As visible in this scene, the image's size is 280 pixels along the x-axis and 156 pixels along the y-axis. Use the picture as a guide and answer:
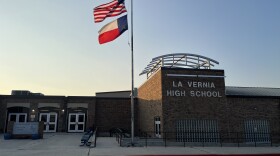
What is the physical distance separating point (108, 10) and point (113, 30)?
4.86 ft

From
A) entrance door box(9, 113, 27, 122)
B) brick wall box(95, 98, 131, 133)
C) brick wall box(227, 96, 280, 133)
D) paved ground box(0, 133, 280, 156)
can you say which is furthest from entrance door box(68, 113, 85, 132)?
brick wall box(227, 96, 280, 133)

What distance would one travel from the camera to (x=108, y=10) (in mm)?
19219

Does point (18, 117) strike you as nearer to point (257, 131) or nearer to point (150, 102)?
Result: point (150, 102)

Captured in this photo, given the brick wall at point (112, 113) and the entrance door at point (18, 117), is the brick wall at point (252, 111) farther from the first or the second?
the entrance door at point (18, 117)

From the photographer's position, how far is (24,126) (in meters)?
25.1

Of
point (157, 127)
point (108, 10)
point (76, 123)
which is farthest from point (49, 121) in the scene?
point (108, 10)

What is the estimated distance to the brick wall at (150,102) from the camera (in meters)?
24.3

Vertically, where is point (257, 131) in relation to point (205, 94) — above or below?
below

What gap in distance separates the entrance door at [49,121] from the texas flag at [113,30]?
1912 cm

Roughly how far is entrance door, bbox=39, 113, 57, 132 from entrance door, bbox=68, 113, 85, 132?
6.46 ft

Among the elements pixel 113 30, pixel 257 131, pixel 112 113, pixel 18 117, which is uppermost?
pixel 113 30

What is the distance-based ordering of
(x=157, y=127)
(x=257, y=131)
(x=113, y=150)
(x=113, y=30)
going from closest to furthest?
(x=113, y=150)
(x=113, y=30)
(x=257, y=131)
(x=157, y=127)

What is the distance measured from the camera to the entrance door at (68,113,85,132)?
34.5 meters

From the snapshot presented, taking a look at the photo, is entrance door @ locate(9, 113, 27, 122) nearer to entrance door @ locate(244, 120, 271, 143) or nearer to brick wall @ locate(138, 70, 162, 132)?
brick wall @ locate(138, 70, 162, 132)
